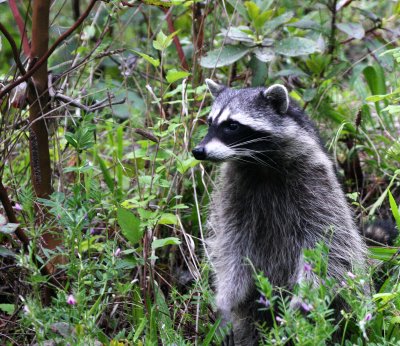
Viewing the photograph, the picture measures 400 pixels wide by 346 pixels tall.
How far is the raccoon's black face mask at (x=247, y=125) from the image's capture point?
11.9 feet

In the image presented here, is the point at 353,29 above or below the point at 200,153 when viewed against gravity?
above

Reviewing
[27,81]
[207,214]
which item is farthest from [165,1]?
[207,214]

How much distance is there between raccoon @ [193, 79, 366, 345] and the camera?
3693 mm

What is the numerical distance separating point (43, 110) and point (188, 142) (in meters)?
0.87

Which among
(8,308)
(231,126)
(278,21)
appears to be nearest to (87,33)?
(278,21)

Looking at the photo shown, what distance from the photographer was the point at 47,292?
378 centimetres

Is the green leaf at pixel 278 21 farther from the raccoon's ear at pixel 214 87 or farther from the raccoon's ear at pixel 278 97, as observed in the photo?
the raccoon's ear at pixel 278 97

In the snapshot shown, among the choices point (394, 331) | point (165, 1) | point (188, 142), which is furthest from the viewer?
point (188, 142)

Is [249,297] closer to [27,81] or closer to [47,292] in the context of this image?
[47,292]

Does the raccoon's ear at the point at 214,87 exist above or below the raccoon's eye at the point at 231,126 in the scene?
above

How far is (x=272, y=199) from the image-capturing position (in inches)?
150

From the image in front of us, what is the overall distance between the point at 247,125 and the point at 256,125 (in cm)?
5

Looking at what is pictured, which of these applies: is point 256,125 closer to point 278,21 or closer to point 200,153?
point 200,153

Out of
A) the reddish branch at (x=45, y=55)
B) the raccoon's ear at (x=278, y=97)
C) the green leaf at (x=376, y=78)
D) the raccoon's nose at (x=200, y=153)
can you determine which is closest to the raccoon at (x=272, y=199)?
the raccoon's ear at (x=278, y=97)
